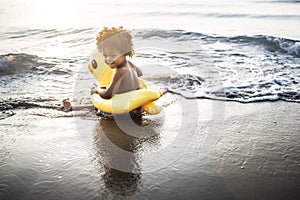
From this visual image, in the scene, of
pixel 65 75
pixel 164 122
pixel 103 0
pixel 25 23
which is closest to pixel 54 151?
pixel 164 122

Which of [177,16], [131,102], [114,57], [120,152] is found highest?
[177,16]

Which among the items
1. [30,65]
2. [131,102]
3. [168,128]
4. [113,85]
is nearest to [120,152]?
[168,128]

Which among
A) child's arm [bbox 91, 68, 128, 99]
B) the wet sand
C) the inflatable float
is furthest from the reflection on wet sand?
child's arm [bbox 91, 68, 128, 99]

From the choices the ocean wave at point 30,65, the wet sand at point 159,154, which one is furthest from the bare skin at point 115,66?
the ocean wave at point 30,65

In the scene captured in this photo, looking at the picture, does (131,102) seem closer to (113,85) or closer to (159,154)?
(113,85)

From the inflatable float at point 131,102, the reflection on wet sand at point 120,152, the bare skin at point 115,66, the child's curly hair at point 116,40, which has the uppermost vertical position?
the child's curly hair at point 116,40

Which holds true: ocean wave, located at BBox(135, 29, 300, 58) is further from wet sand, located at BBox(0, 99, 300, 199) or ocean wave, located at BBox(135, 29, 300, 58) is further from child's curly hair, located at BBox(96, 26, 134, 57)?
child's curly hair, located at BBox(96, 26, 134, 57)

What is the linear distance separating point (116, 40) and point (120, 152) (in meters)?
1.59

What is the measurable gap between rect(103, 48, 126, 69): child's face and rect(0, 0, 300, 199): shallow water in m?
0.73

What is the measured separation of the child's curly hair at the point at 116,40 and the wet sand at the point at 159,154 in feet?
3.03

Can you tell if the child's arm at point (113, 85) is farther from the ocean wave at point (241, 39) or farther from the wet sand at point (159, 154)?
the ocean wave at point (241, 39)

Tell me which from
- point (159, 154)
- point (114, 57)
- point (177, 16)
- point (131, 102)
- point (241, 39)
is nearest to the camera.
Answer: point (159, 154)

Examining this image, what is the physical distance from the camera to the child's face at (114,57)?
12.9ft

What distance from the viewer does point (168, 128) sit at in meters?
3.59
